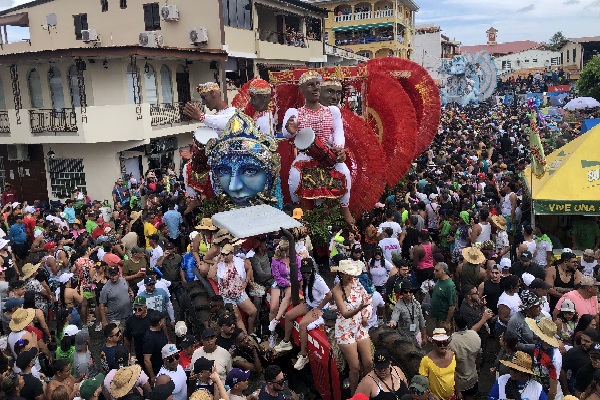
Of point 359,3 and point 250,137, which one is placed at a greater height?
point 359,3

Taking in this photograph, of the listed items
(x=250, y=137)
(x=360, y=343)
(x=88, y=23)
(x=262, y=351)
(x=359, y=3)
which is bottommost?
(x=262, y=351)

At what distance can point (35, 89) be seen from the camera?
1689 centimetres

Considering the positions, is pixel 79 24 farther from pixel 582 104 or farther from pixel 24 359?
pixel 582 104

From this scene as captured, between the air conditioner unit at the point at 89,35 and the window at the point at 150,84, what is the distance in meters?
4.95

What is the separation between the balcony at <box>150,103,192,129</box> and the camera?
1730 centimetres

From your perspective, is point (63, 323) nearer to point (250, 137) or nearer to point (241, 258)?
point (241, 258)

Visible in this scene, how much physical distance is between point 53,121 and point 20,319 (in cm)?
1167

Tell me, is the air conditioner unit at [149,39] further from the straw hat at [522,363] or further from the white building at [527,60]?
the white building at [527,60]

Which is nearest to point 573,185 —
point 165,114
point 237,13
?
point 165,114

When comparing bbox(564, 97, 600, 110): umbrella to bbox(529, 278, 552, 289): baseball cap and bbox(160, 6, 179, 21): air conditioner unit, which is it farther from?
bbox(529, 278, 552, 289): baseball cap

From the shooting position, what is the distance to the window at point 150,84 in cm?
1741

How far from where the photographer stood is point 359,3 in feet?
149

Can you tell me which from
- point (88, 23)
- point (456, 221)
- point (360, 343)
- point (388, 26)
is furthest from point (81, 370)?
point (388, 26)

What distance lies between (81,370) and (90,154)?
475 inches
